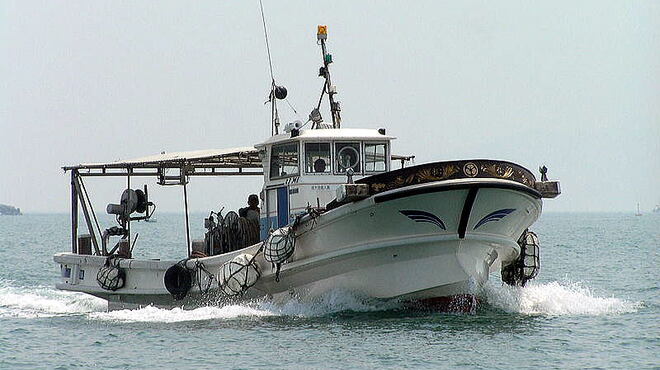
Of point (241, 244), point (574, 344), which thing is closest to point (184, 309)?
point (241, 244)

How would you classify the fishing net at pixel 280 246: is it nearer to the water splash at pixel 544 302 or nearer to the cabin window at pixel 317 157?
the cabin window at pixel 317 157

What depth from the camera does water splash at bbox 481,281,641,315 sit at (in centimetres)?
2377

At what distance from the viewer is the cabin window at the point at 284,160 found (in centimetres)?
2434

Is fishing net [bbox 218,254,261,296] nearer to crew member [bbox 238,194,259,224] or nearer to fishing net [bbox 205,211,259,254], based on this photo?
fishing net [bbox 205,211,259,254]

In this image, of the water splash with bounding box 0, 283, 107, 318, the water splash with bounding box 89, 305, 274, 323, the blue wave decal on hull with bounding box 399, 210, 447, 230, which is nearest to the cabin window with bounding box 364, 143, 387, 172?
the blue wave decal on hull with bounding box 399, 210, 447, 230

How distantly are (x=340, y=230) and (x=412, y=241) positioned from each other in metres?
1.34

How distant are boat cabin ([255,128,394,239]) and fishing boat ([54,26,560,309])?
20mm

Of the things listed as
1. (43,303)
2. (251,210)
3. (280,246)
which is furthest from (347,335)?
(43,303)

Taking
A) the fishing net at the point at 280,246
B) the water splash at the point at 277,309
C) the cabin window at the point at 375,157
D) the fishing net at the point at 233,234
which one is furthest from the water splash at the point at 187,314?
the cabin window at the point at 375,157

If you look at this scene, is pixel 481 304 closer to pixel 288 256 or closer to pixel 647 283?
pixel 288 256

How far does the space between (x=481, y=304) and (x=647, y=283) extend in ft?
51.4

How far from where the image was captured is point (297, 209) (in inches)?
935

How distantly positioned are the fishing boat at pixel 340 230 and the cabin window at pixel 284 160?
0.09ft

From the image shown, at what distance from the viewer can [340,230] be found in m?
21.8
